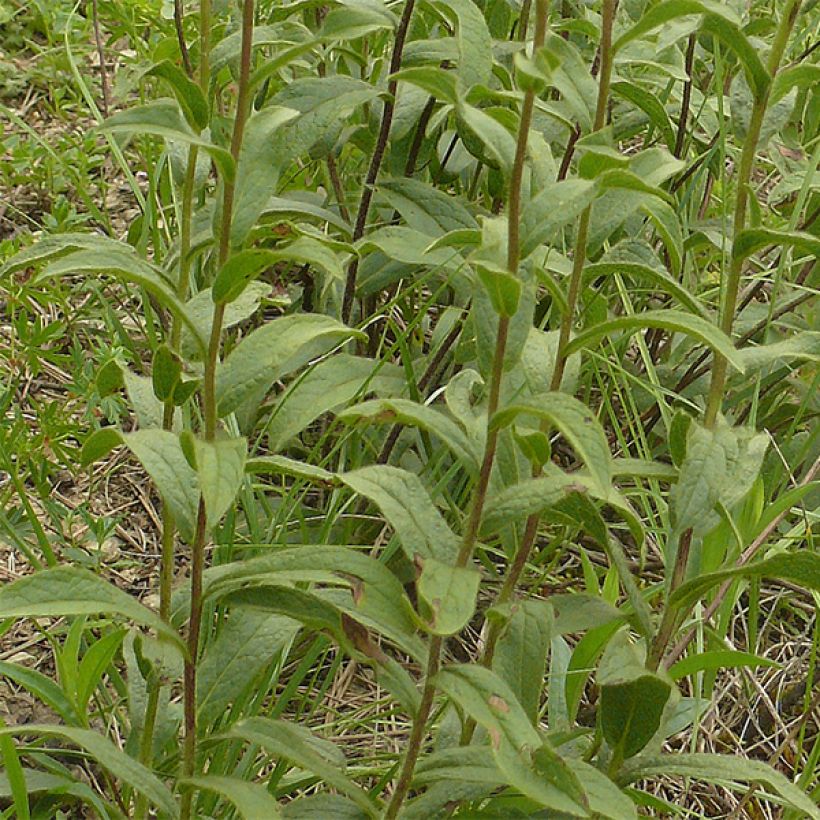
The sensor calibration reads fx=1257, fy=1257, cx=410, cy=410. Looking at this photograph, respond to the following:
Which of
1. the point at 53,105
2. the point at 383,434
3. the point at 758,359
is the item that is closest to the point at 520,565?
the point at 758,359

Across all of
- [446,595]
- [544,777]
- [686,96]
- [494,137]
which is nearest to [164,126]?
[494,137]

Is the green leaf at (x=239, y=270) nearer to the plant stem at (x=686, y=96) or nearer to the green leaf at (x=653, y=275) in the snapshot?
the green leaf at (x=653, y=275)

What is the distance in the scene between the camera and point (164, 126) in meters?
1.24

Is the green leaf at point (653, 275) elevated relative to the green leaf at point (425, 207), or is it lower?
elevated

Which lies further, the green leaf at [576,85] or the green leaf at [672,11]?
the green leaf at [576,85]

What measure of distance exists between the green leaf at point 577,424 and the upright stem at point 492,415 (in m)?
0.04

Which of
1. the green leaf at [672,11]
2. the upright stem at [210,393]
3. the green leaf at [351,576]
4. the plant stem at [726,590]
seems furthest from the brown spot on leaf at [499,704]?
the green leaf at [672,11]

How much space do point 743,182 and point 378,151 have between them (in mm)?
649

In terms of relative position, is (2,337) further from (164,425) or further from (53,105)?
(164,425)

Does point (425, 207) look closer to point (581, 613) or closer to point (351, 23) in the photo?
point (351, 23)

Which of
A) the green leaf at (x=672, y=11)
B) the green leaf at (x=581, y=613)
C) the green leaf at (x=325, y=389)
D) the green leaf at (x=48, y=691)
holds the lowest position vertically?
the green leaf at (x=48, y=691)

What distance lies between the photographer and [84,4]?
10.6 feet

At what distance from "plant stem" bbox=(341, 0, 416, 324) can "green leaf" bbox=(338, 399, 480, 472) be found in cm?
68

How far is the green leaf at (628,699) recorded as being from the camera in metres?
1.37
